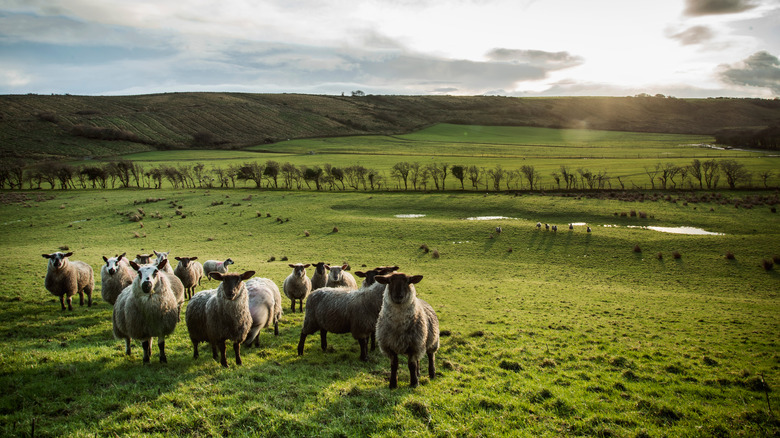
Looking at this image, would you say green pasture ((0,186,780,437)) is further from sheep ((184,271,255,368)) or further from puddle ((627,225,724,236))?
puddle ((627,225,724,236))

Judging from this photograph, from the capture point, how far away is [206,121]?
153 metres

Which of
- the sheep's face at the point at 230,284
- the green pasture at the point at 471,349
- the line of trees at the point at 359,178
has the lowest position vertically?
the green pasture at the point at 471,349

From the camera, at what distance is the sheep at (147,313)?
10.1 meters

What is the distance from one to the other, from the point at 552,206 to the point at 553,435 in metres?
47.7

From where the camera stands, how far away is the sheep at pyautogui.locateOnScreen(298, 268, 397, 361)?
1141cm

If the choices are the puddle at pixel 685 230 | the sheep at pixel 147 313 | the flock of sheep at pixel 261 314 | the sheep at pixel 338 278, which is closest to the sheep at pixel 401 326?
the flock of sheep at pixel 261 314

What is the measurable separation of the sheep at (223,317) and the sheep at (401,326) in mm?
3942

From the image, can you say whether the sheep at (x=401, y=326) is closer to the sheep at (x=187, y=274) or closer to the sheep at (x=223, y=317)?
the sheep at (x=223, y=317)

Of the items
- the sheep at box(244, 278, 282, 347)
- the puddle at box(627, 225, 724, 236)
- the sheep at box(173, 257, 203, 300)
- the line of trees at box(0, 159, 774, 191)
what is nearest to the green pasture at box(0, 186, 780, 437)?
the sheep at box(244, 278, 282, 347)

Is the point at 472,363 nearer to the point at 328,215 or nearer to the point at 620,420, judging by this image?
the point at 620,420

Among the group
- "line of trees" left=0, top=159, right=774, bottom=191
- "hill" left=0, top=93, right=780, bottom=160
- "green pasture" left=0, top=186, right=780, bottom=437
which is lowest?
"green pasture" left=0, top=186, right=780, bottom=437

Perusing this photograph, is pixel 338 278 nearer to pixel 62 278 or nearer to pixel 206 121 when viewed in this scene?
pixel 62 278

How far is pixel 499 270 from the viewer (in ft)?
98.9

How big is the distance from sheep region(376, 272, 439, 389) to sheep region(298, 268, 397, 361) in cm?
190
